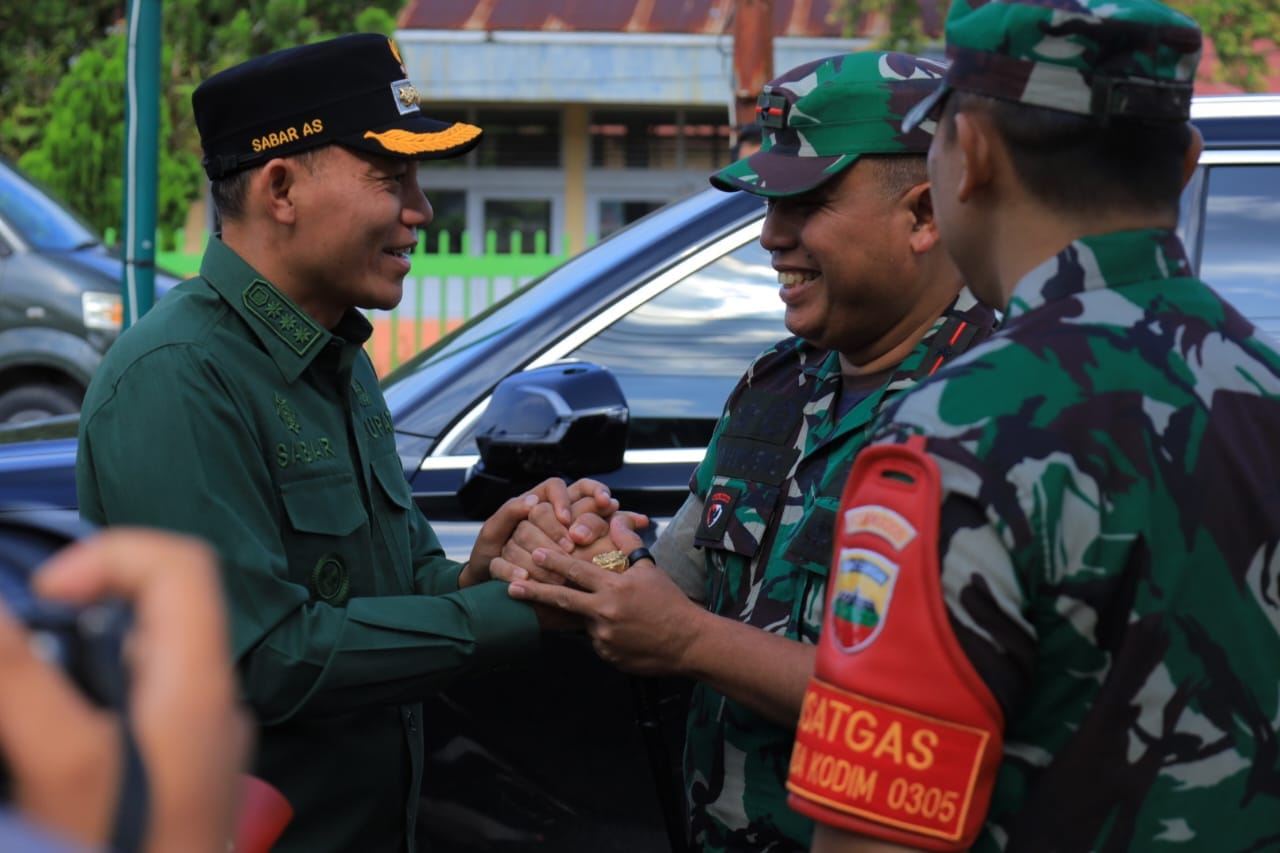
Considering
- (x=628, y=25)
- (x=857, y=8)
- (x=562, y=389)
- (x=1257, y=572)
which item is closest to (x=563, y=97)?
(x=628, y=25)

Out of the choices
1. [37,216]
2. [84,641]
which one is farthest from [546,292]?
[37,216]

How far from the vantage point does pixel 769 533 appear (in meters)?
2.13

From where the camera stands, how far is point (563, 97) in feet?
55.9

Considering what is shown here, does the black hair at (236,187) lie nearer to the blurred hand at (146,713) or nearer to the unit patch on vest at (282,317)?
the unit patch on vest at (282,317)

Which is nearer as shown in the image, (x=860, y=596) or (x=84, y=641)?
(x=84, y=641)

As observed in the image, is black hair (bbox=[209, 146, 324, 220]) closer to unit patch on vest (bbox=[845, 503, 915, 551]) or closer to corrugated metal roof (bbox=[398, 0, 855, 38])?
unit patch on vest (bbox=[845, 503, 915, 551])

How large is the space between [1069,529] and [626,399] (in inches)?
71.0

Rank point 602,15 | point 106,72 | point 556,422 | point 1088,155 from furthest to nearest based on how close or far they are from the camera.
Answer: point 602,15, point 106,72, point 556,422, point 1088,155

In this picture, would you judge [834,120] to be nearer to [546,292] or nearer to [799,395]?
[799,395]

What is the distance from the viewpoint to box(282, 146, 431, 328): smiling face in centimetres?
230

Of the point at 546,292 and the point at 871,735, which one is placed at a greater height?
the point at 871,735

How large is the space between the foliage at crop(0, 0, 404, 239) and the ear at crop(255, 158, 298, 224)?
11355 mm

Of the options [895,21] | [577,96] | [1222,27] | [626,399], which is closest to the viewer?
[626,399]

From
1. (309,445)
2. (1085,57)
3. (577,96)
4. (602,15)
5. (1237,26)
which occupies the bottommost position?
(577,96)
